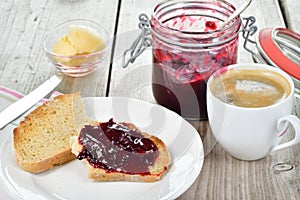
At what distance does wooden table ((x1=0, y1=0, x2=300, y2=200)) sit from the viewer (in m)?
1.49

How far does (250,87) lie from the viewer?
1560 millimetres

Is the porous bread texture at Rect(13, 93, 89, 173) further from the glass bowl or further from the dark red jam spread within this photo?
the glass bowl

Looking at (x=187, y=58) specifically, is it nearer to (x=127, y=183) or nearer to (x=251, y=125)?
(x=251, y=125)

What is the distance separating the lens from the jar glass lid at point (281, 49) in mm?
1724

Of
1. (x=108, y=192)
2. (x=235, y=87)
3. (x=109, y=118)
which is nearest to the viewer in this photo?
(x=108, y=192)

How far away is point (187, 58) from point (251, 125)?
0.90ft

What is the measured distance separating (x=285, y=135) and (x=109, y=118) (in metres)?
0.47

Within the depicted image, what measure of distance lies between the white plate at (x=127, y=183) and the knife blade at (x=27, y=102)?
0.16 feet

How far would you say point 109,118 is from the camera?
1.67 meters

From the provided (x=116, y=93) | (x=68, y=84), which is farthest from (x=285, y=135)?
(x=68, y=84)

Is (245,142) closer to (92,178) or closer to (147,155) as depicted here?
(147,155)

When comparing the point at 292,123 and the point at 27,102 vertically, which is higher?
the point at 292,123

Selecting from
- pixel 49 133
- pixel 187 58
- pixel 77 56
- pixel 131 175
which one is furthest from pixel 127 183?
pixel 77 56

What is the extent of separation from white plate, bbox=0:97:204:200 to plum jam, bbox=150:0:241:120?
0.08 metres
